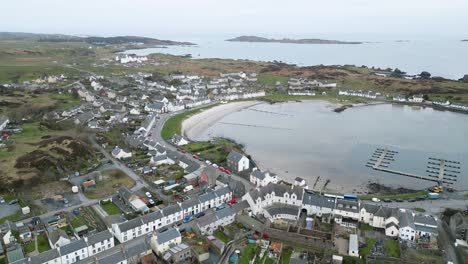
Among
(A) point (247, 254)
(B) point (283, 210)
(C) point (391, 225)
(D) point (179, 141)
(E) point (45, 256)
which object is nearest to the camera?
(E) point (45, 256)

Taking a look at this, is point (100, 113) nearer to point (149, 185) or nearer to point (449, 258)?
point (149, 185)

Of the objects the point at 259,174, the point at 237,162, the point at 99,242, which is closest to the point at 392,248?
the point at 259,174

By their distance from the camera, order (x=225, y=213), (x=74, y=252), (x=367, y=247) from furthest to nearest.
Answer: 1. (x=225, y=213)
2. (x=367, y=247)
3. (x=74, y=252)

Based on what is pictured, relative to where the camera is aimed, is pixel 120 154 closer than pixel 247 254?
No

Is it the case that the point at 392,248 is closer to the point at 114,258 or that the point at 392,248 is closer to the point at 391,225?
the point at 391,225

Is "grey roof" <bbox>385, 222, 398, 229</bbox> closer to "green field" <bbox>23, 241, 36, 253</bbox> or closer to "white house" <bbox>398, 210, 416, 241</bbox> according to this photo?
"white house" <bbox>398, 210, 416, 241</bbox>

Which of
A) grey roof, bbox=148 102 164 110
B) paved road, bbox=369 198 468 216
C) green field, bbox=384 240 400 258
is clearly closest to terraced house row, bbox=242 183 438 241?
green field, bbox=384 240 400 258

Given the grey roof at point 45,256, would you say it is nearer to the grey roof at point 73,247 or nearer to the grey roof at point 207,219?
the grey roof at point 73,247

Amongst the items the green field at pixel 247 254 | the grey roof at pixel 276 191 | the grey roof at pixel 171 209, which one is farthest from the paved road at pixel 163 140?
the green field at pixel 247 254
